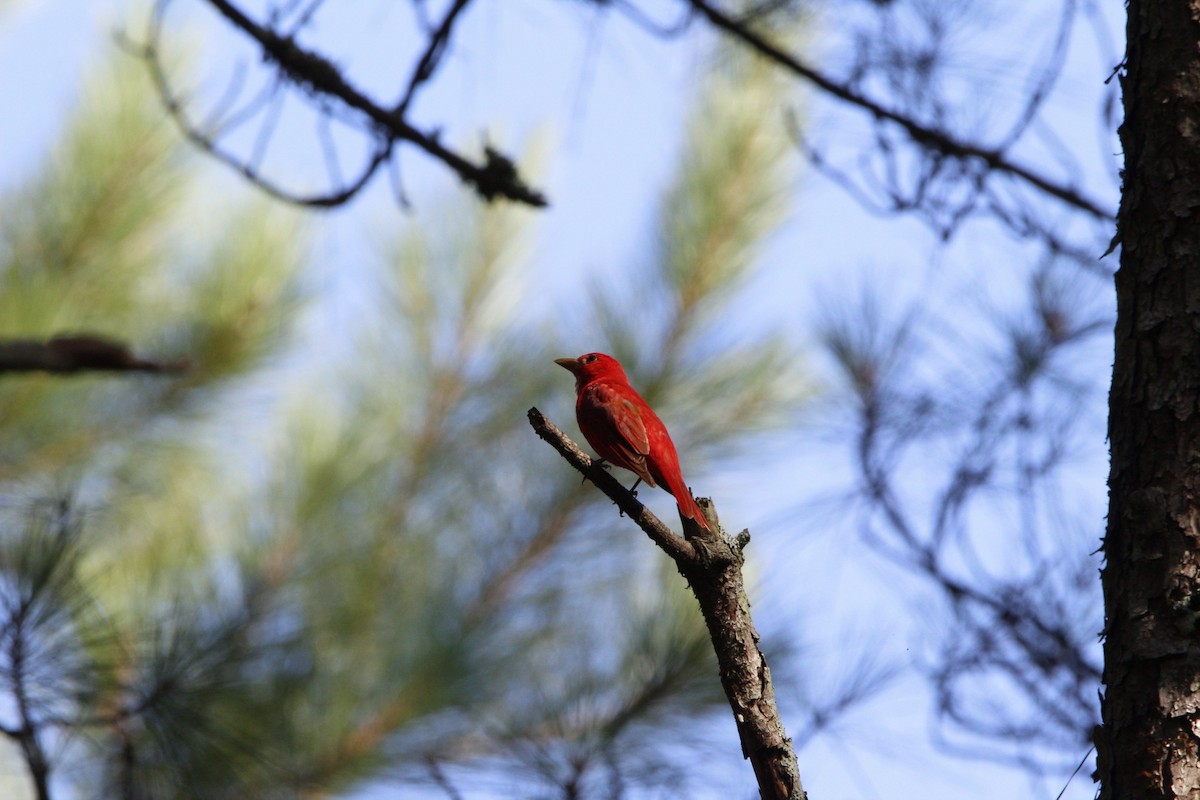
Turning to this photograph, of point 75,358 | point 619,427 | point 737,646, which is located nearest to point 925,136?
point 619,427


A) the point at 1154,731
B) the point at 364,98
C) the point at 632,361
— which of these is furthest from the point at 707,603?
the point at 632,361

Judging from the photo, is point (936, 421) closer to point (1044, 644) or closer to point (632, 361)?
point (1044, 644)

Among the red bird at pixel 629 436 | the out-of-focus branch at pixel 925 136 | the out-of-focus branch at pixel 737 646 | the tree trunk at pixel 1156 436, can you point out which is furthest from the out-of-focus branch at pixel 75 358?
the out-of-focus branch at pixel 925 136

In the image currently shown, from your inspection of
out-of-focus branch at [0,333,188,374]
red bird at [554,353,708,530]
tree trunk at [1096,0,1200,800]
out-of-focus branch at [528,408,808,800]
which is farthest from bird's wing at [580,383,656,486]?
out-of-focus branch at [0,333,188,374]

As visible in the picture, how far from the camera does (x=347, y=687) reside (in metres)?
4.25

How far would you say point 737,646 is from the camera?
1.91 meters

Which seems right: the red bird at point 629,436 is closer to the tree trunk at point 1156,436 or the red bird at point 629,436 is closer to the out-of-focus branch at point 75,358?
the tree trunk at point 1156,436

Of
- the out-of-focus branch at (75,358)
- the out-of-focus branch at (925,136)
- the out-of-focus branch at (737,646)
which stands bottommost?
the out-of-focus branch at (75,358)

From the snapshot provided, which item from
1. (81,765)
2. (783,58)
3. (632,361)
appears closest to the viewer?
(783,58)

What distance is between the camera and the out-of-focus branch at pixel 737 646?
1821 mm

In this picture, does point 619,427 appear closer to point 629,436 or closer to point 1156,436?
point 629,436

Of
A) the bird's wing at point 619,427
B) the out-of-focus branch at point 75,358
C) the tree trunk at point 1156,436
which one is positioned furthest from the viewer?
the bird's wing at point 619,427

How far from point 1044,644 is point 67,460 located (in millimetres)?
3089

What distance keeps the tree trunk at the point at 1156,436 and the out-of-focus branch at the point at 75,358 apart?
1.38 meters
